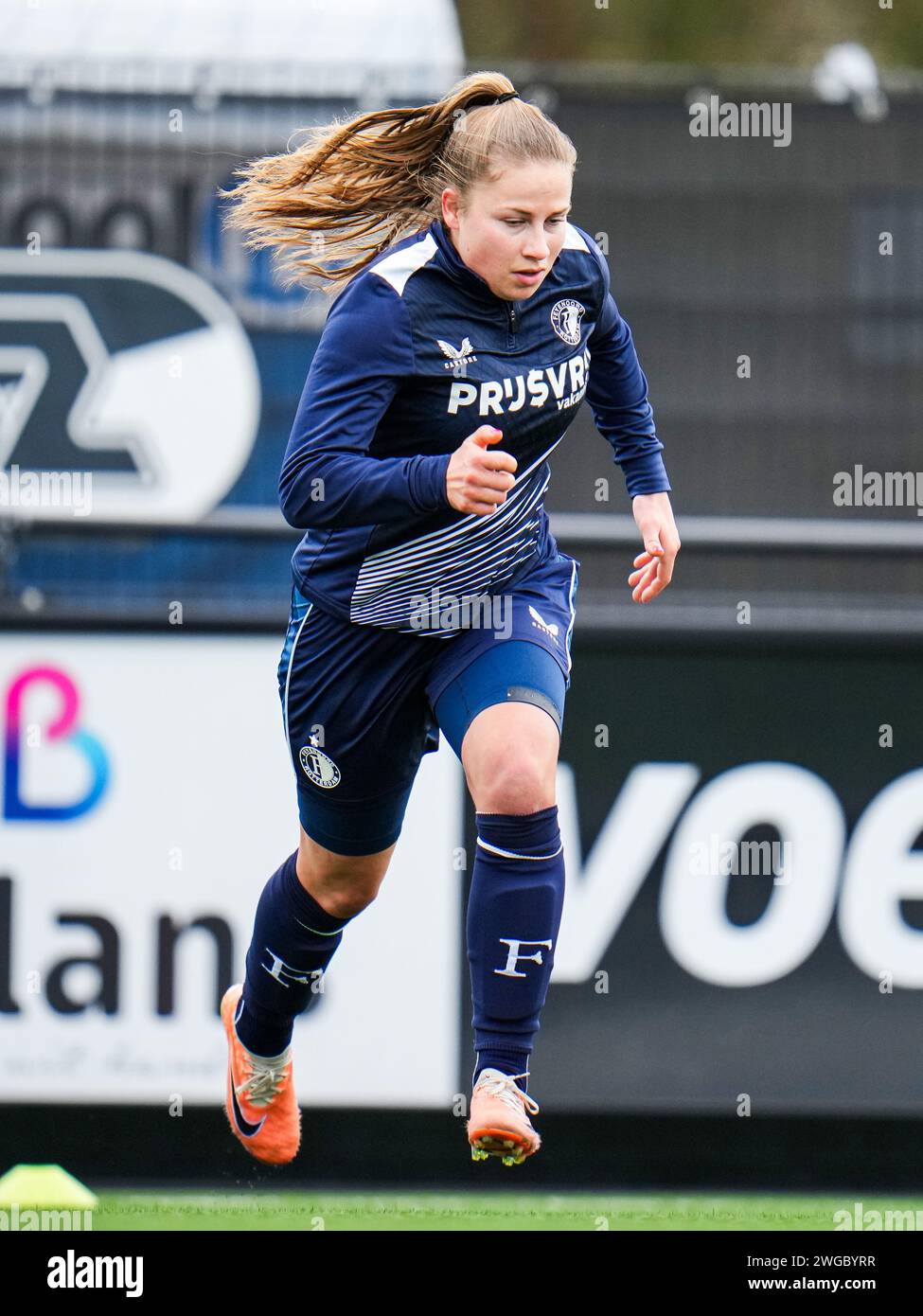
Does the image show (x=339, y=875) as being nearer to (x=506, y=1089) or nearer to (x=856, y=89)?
(x=506, y=1089)

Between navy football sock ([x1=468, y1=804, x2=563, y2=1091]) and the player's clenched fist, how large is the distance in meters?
0.63

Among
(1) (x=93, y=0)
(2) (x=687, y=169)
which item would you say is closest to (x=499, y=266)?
(2) (x=687, y=169)

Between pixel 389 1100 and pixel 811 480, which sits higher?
pixel 811 480

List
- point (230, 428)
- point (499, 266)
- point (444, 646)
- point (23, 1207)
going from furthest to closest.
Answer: point (230, 428), point (23, 1207), point (444, 646), point (499, 266)

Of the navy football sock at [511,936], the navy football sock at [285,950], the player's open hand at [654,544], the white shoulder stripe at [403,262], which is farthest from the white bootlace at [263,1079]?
the white shoulder stripe at [403,262]

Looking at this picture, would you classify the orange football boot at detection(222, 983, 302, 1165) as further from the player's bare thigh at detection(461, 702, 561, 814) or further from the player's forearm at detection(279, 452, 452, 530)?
the player's forearm at detection(279, 452, 452, 530)

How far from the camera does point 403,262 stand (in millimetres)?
3959

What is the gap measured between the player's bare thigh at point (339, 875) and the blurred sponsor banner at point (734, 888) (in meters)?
1.61

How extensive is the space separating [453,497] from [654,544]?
719 mm

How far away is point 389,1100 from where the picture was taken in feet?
19.7

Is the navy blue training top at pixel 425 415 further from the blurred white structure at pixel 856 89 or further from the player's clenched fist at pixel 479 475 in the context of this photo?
the blurred white structure at pixel 856 89

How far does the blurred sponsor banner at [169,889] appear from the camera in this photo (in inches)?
236

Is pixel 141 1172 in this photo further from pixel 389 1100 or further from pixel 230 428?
pixel 230 428

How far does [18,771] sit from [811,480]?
2.32 m
